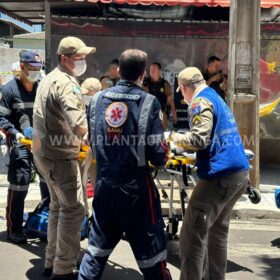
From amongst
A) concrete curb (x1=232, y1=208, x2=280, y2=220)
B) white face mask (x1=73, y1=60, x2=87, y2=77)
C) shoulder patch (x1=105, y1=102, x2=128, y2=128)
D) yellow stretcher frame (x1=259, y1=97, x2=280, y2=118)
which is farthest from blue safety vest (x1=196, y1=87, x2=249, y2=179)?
yellow stretcher frame (x1=259, y1=97, x2=280, y2=118)

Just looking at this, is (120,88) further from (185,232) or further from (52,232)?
(52,232)

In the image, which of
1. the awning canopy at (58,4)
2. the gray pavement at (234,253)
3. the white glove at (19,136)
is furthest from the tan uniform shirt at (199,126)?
the awning canopy at (58,4)

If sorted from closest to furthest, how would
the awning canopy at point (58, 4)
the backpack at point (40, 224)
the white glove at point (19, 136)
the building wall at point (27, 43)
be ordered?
the white glove at point (19, 136), the backpack at point (40, 224), the awning canopy at point (58, 4), the building wall at point (27, 43)

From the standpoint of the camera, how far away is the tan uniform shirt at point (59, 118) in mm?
3871

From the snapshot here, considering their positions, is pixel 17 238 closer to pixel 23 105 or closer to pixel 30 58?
pixel 23 105

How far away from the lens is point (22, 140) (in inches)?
187

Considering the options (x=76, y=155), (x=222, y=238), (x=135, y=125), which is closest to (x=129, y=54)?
(x=135, y=125)

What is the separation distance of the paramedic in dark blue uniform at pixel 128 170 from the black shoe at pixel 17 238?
6.78 feet

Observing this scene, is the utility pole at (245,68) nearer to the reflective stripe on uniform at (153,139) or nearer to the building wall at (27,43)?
the reflective stripe on uniform at (153,139)

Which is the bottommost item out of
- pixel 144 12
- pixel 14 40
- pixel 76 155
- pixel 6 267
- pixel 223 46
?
pixel 6 267

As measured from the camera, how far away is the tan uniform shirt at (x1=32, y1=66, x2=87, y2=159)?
387 cm

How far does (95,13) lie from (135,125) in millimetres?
6849

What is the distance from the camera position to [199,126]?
3.57 m

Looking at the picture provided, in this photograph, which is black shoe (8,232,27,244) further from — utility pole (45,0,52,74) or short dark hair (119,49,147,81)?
utility pole (45,0,52,74)
